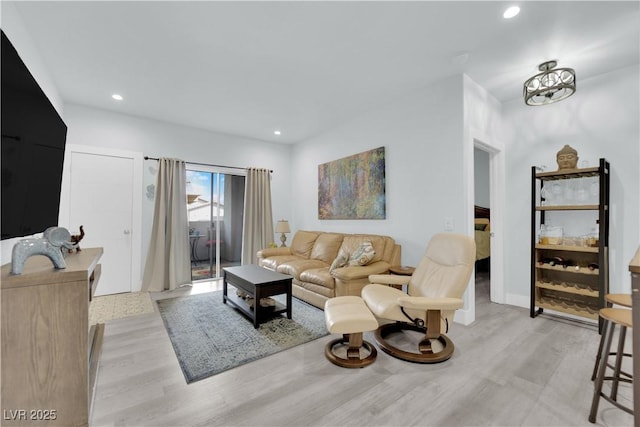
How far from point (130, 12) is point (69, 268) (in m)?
1.97

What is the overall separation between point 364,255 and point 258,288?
1.31m

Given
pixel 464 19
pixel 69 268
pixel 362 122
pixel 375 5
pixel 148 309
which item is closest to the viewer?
pixel 69 268

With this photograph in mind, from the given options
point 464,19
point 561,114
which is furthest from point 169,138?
point 561,114

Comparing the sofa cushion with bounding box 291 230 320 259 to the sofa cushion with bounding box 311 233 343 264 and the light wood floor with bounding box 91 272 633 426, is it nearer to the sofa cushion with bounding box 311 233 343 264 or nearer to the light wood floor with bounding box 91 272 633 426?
the sofa cushion with bounding box 311 233 343 264

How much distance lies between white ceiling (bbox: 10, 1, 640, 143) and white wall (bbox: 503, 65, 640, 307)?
256 millimetres

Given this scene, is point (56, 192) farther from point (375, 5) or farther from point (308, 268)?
point (375, 5)

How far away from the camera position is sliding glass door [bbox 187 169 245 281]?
4957 mm

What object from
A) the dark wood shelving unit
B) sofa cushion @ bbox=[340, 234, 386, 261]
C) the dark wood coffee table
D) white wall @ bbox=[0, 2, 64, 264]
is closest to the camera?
white wall @ bbox=[0, 2, 64, 264]

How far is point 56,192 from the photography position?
2285 mm

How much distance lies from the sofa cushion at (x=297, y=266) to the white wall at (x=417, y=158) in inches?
32.6

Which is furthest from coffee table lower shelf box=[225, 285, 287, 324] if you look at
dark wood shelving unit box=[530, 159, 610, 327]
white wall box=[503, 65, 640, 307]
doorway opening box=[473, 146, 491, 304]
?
doorway opening box=[473, 146, 491, 304]

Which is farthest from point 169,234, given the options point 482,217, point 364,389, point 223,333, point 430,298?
point 482,217

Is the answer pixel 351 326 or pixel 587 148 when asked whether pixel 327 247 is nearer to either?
pixel 351 326

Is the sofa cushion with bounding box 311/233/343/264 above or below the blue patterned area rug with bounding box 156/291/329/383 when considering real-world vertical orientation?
above
